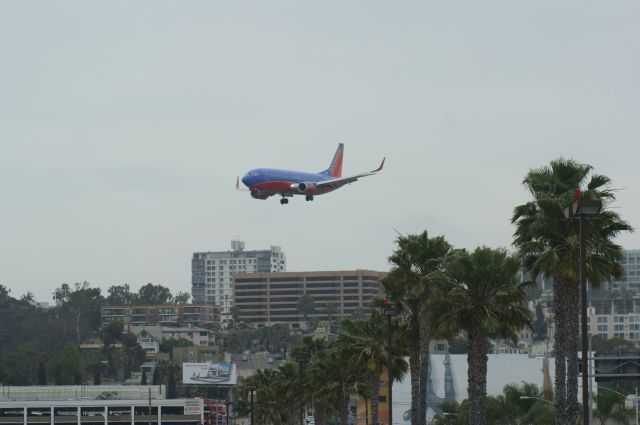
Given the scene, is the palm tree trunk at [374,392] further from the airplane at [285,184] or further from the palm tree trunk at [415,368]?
the airplane at [285,184]

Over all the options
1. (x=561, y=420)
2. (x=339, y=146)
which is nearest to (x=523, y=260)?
(x=561, y=420)

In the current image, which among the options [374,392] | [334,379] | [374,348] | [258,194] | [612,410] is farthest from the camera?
[258,194]

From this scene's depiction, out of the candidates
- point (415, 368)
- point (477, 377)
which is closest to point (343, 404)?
point (415, 368)

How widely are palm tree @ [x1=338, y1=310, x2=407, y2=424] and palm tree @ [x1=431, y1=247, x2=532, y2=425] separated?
15.8 meters

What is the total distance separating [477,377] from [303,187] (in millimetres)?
78458

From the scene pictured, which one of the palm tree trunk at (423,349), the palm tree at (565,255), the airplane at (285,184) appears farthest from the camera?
the airplane at (285,184)

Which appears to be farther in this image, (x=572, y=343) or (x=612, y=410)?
(x=612, y=410)

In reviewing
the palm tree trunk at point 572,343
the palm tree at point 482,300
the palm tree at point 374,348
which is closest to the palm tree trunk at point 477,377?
the palm tree at point 482,300

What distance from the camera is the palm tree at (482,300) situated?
55.2 m

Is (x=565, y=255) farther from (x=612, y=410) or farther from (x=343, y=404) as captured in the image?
(x=612, y=410)

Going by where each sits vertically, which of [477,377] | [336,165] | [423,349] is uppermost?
[336,165]

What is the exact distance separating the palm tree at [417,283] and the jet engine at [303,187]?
6528cm

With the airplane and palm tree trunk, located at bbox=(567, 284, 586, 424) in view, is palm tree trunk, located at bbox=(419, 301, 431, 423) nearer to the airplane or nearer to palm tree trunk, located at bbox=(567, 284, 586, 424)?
palm tree trunk, located at bbox=(567, 284, 586, 424)

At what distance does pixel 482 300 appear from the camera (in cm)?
5578
